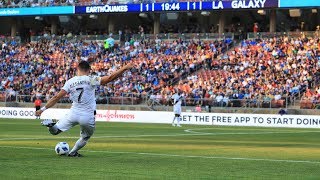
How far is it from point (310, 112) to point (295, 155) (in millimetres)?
29402

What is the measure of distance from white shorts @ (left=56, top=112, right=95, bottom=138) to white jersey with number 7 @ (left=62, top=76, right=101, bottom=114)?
0.13 metres

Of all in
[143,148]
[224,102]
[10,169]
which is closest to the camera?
[10,169]

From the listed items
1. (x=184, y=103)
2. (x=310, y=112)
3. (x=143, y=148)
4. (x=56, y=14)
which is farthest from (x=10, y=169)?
(x=56, y=14)

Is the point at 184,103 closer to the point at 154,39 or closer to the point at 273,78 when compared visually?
the point at 273,78

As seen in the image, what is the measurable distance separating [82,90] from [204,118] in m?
33.2

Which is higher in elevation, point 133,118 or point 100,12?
point 100,12

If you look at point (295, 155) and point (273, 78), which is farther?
point (273, 78)

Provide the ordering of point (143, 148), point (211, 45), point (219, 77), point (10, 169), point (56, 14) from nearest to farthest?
point (10, 169)
point (143, 148)
point (219, 77)
point (211, 45)
point (56, 14)

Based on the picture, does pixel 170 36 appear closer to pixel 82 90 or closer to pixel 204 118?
pixel 204 118

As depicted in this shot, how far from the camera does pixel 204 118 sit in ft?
164

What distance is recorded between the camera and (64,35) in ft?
253

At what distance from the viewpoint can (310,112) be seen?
48594mm

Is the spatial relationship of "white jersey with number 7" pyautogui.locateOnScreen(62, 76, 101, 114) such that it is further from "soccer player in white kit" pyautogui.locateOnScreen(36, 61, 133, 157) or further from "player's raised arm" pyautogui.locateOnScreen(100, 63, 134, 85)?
"player's raised arm" pyautogui.locateOnScreen(100, 63, 134, 85)

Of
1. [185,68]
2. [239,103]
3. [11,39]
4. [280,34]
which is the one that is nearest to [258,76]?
[239,103]
